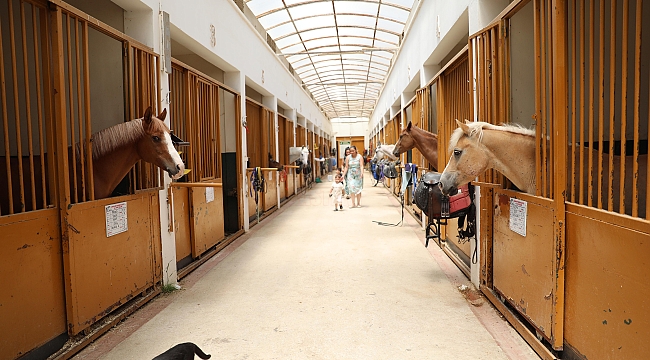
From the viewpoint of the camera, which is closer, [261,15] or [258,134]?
[261,15]

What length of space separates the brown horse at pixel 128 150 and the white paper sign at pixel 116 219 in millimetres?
133

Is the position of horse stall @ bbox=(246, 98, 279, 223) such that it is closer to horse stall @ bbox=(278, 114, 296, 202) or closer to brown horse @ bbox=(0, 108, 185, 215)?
horse stall @ bbox=(278, 114, 296, 202)

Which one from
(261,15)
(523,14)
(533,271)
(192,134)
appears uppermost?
(261,15)

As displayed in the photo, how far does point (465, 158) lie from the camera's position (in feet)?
8.80

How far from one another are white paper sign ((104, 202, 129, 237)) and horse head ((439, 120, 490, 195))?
2.47 m

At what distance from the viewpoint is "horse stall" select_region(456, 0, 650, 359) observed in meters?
1.62

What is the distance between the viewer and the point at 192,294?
3.41 metres

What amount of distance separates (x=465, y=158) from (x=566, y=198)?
29.1 inches

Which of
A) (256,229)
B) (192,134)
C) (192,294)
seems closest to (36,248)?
(192,294)

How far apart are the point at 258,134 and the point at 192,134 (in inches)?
141

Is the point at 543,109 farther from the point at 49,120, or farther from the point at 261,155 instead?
the point at 261,155

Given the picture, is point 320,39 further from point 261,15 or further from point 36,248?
point 36,248

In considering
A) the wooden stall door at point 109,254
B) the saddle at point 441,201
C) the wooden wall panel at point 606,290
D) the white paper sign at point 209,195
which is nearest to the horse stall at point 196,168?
the white paper sign at point 209,195

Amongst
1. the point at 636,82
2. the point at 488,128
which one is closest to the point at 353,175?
the point at 488,128
